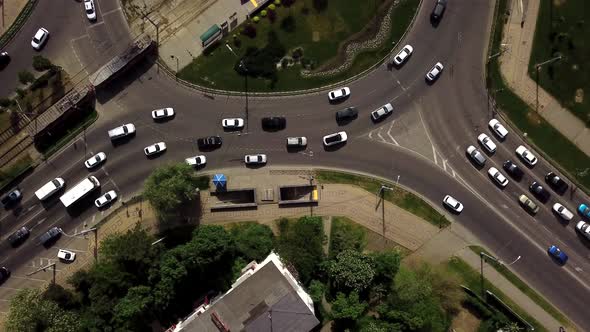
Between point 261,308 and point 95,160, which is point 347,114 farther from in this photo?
point 95,160

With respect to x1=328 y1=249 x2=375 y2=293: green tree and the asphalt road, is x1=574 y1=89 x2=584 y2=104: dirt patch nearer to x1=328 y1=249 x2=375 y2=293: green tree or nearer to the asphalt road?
the asphalt road

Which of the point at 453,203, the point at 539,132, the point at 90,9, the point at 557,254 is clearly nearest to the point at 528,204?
the point at 557,254

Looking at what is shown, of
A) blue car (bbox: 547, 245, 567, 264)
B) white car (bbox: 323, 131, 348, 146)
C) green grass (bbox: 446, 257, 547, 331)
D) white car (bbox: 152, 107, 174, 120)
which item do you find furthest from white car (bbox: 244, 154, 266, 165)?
blue car (bbox: 547, 245, 567, 264)

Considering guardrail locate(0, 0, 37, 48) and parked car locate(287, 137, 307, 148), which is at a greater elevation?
guardrail locate(0, 0, 37, 48)

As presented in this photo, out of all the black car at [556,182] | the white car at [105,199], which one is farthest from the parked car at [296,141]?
the black car at [556,182]

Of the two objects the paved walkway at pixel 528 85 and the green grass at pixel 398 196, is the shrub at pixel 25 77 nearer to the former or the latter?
the green grass at pixel 398 196

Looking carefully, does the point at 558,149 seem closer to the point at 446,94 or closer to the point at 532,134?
the point at 532,134
